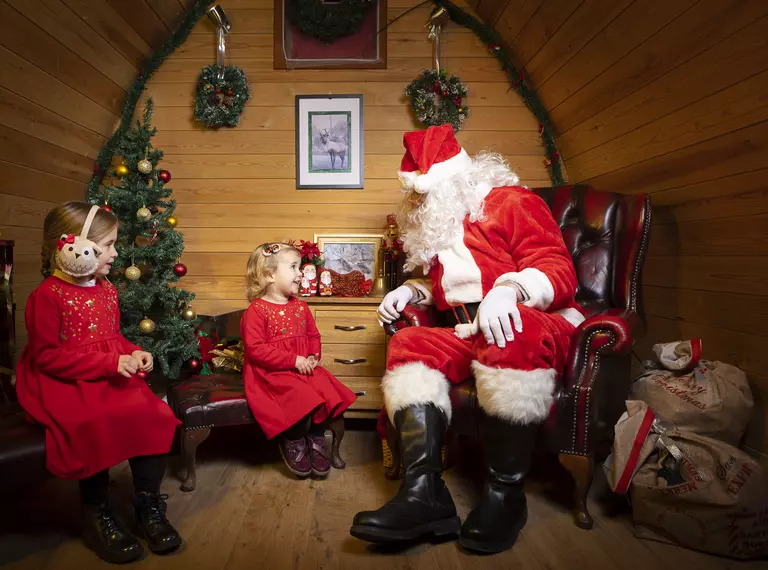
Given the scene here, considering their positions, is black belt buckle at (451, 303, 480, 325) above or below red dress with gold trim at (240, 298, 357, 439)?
above

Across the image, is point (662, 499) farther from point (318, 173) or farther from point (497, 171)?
point (318, 173)

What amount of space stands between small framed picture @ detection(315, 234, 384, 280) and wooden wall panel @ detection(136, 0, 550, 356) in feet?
0.17

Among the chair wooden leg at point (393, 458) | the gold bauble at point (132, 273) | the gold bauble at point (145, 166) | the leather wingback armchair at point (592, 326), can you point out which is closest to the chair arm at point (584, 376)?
the leather wingback armchair at point (592, 326)

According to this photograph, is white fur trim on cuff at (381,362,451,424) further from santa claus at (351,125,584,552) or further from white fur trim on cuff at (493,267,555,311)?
white fur trim on cuff at (493,267,555,311)

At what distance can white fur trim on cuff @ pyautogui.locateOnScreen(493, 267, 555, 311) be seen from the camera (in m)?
1.64

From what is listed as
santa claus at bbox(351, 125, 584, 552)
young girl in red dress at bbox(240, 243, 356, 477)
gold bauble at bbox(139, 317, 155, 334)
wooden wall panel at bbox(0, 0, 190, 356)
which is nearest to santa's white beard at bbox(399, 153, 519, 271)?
santa claus at bbox(351, 125, 584, 552)

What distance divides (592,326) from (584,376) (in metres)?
0.16

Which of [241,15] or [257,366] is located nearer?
[257,366]

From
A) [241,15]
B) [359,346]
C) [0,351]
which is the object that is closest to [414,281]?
[359,346]

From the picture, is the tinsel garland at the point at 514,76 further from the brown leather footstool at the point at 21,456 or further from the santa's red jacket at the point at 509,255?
the brown leather footstool at the point at 21,456

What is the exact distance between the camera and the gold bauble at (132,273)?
250 centimetres

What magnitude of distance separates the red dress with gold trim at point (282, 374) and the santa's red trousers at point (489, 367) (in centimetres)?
36

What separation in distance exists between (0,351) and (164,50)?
1901 millimetres

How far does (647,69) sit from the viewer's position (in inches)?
76.7
